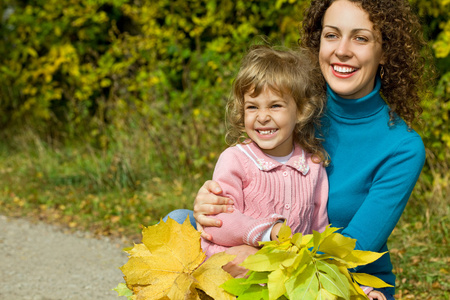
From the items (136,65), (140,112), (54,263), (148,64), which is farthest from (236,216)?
(136,65)

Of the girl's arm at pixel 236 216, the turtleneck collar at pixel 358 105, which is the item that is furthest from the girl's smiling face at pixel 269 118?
the turtleneck collar at pixel 358 105

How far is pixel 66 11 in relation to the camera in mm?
6637

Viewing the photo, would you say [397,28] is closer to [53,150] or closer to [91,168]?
[91,168]

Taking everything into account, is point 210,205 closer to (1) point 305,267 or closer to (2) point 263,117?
(2) point 263,117

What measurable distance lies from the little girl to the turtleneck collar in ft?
0.20

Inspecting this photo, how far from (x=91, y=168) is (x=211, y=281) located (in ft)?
14.2

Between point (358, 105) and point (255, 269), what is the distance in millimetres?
921

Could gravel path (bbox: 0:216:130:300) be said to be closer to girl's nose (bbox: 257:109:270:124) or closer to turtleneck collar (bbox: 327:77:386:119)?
girl's nose (bbox: 257:109:270:124)

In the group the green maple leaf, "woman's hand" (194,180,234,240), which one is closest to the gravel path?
"woman's hand" (194,180,234,240)

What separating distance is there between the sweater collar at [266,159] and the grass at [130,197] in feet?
5.06

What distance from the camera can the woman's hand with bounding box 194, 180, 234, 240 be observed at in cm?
193

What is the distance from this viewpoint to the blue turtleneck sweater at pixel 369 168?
2.00 m

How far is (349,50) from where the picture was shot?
208 centimetres

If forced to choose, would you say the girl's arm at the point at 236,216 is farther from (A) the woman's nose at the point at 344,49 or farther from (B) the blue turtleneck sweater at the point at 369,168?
(A) the woman's nose at the point at 344,49
